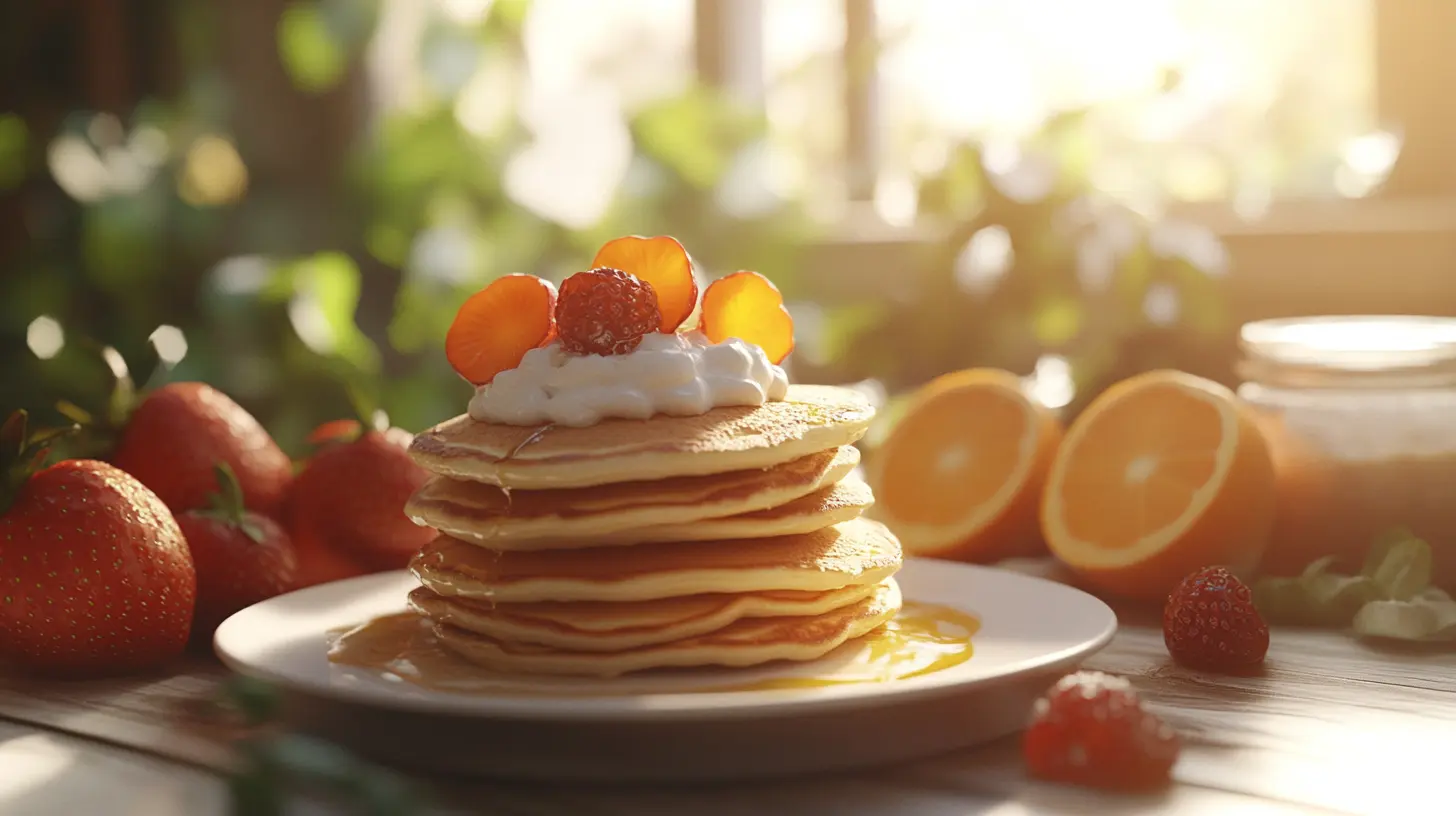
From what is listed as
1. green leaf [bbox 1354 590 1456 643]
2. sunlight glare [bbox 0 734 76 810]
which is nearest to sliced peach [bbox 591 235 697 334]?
sunlight glare [bbox 0 734 76 810]

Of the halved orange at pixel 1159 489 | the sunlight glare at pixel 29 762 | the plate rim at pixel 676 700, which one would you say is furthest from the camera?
the halved orange at pixel 1159 489

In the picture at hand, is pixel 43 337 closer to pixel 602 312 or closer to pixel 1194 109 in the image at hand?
pixel 602 312

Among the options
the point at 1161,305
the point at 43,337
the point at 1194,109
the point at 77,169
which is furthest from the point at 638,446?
the point at 77,169

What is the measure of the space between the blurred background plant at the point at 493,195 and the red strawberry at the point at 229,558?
293mm

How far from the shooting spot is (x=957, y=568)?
1479 millimetres

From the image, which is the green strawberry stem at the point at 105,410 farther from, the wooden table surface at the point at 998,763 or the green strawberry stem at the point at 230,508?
the wooden table surface at the point at 998,763

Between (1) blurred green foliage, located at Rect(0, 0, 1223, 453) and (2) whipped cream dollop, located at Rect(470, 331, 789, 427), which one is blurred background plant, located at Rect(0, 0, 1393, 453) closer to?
(1) blurred green foliage, located at Rect(0, 0, 1223, 453)

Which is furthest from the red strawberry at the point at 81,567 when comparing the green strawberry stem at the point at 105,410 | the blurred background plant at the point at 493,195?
the blurred background plant at the point at 493,195

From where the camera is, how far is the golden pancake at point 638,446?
112cm

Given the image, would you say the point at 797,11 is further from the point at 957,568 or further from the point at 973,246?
the point at 957,568

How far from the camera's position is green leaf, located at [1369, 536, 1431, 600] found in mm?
1439

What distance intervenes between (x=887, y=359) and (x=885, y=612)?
4.59 feet

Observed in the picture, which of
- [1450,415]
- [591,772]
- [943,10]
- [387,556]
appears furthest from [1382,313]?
[591,772]

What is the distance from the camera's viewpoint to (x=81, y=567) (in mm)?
1278
